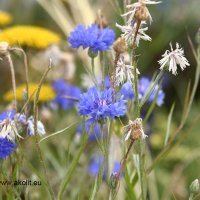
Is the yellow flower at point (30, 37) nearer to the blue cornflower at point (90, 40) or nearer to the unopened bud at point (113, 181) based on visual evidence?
the blue cornflower at point (90, 40)

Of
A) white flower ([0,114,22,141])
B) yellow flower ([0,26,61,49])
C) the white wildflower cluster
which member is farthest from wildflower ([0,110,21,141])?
yellow flower ([0,26,61,49])

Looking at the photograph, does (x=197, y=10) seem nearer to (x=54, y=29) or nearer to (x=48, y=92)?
(x=54, y=29)

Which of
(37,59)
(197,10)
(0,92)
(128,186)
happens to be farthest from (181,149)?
(128,186)

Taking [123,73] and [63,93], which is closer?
[123,73]

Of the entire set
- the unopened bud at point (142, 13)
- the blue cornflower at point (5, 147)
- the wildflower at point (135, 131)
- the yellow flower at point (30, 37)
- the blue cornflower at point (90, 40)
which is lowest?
the wildflower at point (135, 131)

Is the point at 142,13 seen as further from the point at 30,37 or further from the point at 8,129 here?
the point at 30,37

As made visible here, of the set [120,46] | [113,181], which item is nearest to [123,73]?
[120,46]

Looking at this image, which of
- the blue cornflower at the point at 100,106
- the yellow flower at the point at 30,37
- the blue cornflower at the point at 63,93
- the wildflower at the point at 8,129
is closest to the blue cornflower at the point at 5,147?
the wildflower at the point at 8,129

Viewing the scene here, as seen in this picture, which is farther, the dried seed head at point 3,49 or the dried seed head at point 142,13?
the dried seed head at point 3,49
